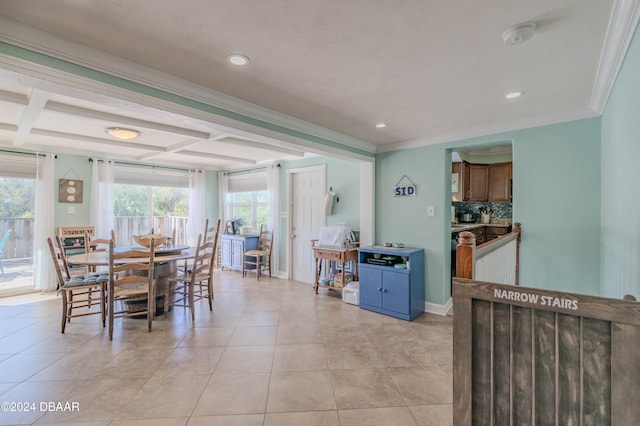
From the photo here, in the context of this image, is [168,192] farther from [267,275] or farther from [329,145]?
[329,145]

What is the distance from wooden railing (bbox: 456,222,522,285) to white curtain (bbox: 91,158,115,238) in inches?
239

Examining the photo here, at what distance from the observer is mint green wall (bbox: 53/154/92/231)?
16.2ft

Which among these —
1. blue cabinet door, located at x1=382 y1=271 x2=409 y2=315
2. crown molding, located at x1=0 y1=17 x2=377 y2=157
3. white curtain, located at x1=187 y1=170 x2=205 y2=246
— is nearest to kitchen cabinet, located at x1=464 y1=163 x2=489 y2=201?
blue cabinet door, located at x1=382 y1=271 x2=409 y2=315

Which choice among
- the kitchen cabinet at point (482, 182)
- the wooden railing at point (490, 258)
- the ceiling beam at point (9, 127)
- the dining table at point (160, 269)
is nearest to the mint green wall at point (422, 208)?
the wooden railing at point (490, 258)

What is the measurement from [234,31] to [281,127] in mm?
1468

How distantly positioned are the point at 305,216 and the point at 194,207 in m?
2.86

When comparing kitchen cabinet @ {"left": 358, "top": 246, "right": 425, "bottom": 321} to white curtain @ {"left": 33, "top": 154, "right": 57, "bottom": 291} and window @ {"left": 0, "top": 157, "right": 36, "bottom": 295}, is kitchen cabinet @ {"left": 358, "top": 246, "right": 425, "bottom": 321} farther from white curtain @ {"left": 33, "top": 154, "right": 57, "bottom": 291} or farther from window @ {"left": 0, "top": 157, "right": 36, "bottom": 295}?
window @ {"left": 0, "top": 157, "right": 36, "bottom": 295}

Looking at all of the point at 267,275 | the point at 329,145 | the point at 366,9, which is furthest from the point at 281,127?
the point at 267,275

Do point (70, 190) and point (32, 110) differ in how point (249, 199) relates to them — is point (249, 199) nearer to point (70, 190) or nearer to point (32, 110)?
point (70, 190)

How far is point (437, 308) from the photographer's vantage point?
3.85m

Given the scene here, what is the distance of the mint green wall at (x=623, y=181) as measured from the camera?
1.49 m

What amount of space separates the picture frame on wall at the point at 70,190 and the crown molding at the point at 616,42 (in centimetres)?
693

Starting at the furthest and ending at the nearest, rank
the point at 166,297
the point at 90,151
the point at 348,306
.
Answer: the point at 90,151 < the point at 348,306 < the point at 166,297

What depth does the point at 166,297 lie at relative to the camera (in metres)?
3.73
